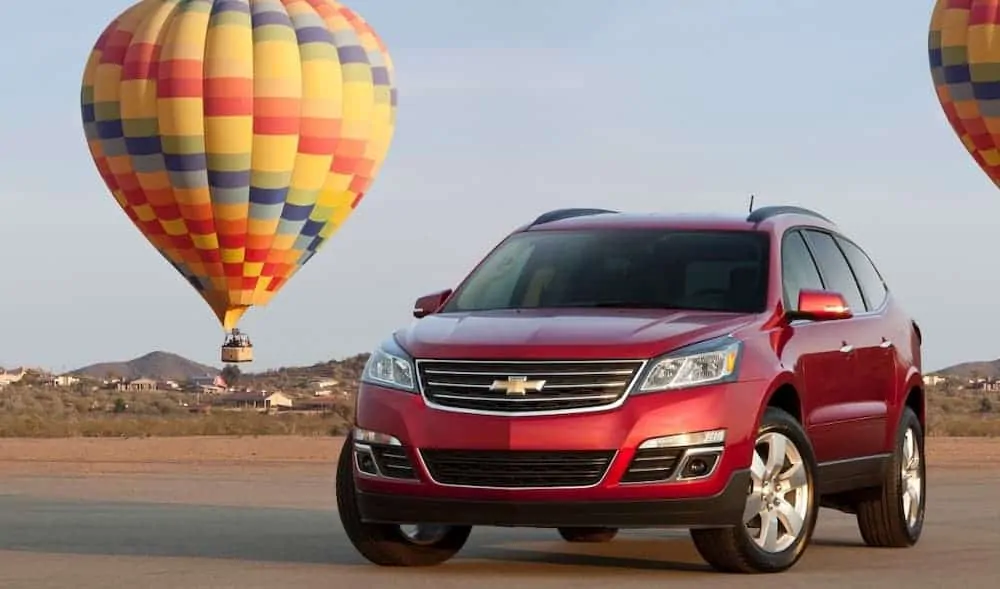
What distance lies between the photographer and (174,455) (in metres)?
31.4

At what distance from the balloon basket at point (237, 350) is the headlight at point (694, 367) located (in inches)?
1546

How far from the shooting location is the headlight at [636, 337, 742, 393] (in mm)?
11594

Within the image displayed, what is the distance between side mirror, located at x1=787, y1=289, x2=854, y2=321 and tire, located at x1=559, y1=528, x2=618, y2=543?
2456 millimetres

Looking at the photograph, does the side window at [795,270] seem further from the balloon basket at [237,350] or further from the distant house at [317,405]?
the distant house at [317,405]

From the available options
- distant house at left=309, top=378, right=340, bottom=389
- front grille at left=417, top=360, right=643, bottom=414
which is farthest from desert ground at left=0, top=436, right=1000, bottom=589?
distant house at left=309, top=378, right=340, bottom=389

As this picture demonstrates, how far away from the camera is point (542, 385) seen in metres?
11.6

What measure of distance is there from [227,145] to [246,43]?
210cm

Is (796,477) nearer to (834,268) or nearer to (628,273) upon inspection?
(628,273)

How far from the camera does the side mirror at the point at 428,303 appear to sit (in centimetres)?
1320

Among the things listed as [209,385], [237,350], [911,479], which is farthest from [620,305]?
[209,385]

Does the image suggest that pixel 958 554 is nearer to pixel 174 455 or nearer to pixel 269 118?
pixel 174 455

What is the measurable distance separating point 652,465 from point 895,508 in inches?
124

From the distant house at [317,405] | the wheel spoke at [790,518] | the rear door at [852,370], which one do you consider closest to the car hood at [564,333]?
the wheel spoke at [790,518]

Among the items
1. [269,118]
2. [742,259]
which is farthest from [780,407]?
[269,118]
